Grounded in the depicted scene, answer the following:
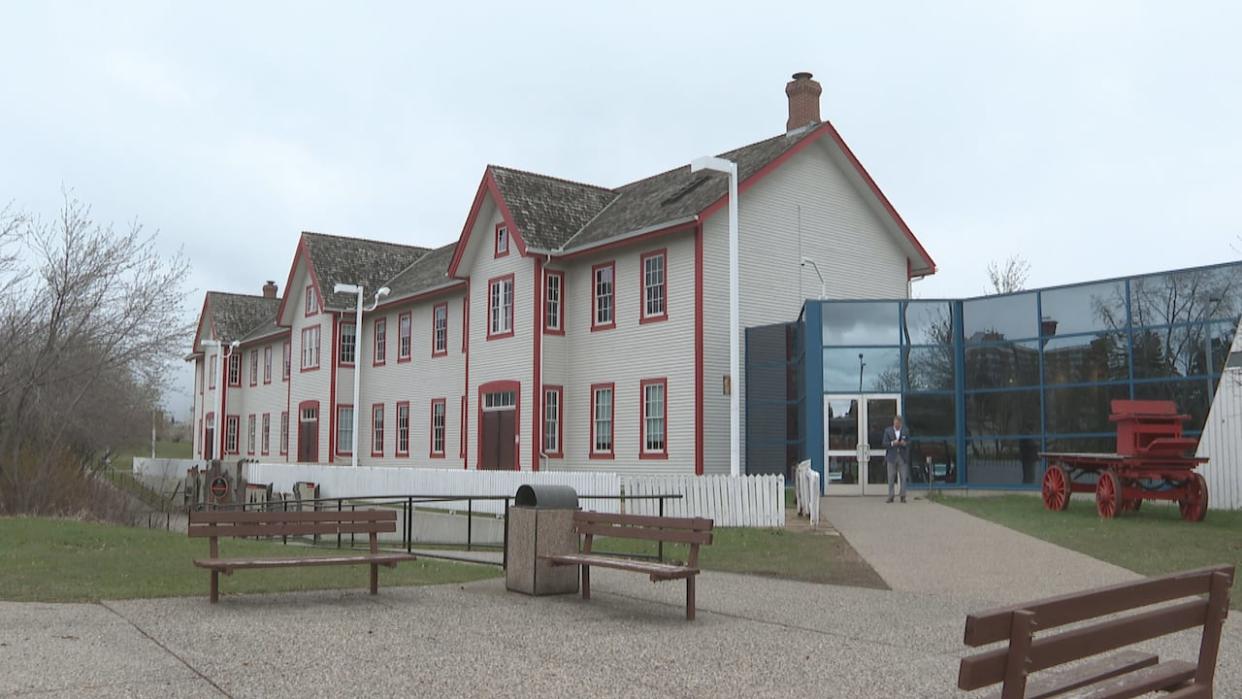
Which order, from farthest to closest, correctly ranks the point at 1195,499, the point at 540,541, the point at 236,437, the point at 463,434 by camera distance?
the point at 236,437, the point at 463,434, the point at 1195,499, the point at 540,541

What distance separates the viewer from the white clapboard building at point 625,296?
25.3 metres

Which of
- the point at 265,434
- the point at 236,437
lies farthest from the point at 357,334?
the point at 236,437

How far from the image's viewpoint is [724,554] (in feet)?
48.4

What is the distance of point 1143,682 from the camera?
5.11 metres

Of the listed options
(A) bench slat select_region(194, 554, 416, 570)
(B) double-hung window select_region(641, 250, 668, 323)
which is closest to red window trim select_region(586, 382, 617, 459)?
(B) double-hung window select_region(641, 250, 668, 323)

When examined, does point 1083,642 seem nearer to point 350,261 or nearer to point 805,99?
point 805,99

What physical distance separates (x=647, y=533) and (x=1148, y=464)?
1126cm

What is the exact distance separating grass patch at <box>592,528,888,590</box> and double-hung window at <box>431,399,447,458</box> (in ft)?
56.5

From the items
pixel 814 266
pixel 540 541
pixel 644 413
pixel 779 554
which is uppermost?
pixel 814 266

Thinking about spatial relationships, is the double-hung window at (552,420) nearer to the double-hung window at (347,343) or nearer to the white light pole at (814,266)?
the white light pole at (814,266)

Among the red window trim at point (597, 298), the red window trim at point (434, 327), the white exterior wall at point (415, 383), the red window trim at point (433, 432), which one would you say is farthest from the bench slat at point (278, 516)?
the red window trim at point (434, 327)

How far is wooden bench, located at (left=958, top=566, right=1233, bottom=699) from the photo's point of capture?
418 centimetres

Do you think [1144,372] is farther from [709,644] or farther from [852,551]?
[709,644]

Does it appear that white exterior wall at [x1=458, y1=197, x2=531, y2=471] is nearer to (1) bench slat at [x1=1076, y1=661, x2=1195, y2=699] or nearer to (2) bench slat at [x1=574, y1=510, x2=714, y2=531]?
(2) bench slat at [x1=574, y1=510, x2=714, y2=531]
